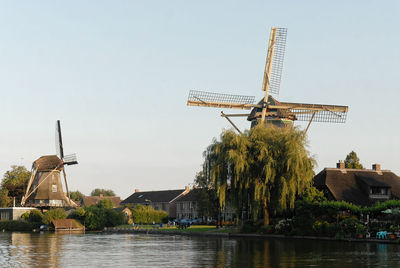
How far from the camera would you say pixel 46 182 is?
10038cm

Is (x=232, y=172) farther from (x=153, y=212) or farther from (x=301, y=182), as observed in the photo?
(x=153, y=212)

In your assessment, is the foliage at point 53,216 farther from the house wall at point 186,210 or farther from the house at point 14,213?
the house wall at point 186,210

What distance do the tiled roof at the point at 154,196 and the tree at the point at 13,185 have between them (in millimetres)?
26731

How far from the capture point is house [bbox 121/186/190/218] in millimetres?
122188

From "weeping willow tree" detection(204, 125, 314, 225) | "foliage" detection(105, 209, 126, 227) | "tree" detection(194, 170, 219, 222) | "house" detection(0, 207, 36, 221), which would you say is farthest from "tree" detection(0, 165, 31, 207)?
"weeping willow tree" detection(204, 125, 314, 225)

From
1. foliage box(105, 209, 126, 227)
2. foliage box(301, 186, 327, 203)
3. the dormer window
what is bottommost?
foliage box(105, 209, 126, 227)

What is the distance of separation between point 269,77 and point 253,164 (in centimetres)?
1860

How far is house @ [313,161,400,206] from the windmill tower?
5571cm

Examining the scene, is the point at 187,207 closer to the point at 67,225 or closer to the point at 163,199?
the point at 163,199

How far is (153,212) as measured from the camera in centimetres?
10238

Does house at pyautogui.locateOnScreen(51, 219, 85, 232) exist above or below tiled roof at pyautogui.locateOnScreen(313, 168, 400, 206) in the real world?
below

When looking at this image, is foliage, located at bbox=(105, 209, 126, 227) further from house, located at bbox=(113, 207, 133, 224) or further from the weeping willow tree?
the weeping willow tree

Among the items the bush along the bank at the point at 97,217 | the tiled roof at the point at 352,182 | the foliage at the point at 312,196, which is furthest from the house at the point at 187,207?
the foliage at the point at 312,196

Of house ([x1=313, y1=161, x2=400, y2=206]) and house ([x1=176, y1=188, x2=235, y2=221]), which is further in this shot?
house ([x1=176, y1=188, x2=235, y2=221])
